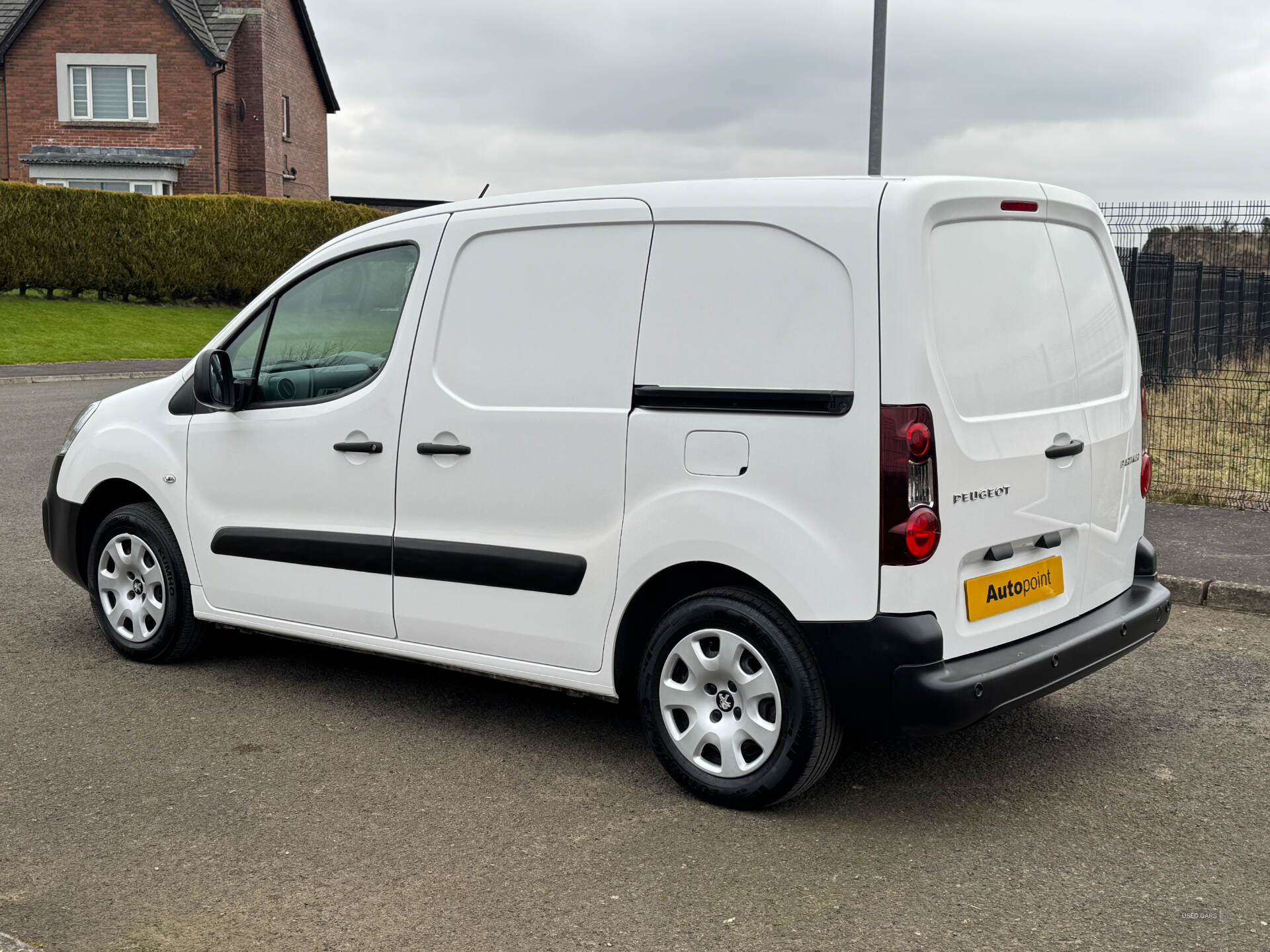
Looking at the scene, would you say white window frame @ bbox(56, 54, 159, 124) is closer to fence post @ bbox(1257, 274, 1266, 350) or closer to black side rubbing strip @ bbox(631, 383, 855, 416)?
fence post @ bbox(1257, 274, 1266, 350)

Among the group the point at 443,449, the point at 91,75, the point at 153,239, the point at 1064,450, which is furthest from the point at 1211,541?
the point at 91,75

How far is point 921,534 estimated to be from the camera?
3770mm

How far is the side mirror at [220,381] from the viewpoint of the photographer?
5312 mm

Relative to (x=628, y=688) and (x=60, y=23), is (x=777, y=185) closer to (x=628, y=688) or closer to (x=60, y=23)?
(x=628, y=688)

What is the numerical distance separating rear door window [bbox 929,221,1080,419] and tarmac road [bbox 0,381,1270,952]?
131 centimetres

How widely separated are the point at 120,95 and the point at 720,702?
3984 cm

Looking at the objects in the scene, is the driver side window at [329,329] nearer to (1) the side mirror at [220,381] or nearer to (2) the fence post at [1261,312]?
(1) the side mirror at [220,381]

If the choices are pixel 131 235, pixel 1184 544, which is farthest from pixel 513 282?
pixel 131 235

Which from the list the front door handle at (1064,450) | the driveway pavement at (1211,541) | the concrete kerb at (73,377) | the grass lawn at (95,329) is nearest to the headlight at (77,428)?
the front door handle at (1064,450)

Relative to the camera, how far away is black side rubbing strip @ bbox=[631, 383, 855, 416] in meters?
3.83

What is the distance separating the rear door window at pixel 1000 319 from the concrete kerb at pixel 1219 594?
9.46 feet

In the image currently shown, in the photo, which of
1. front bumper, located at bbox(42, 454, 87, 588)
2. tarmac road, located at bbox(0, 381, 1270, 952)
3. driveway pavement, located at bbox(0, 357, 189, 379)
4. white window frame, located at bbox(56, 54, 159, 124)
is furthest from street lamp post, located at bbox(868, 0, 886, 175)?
white window frame, located at bbox(56, 54, 159, 124)

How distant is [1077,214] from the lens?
4.61 meters

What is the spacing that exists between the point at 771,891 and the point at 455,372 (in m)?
2.12
